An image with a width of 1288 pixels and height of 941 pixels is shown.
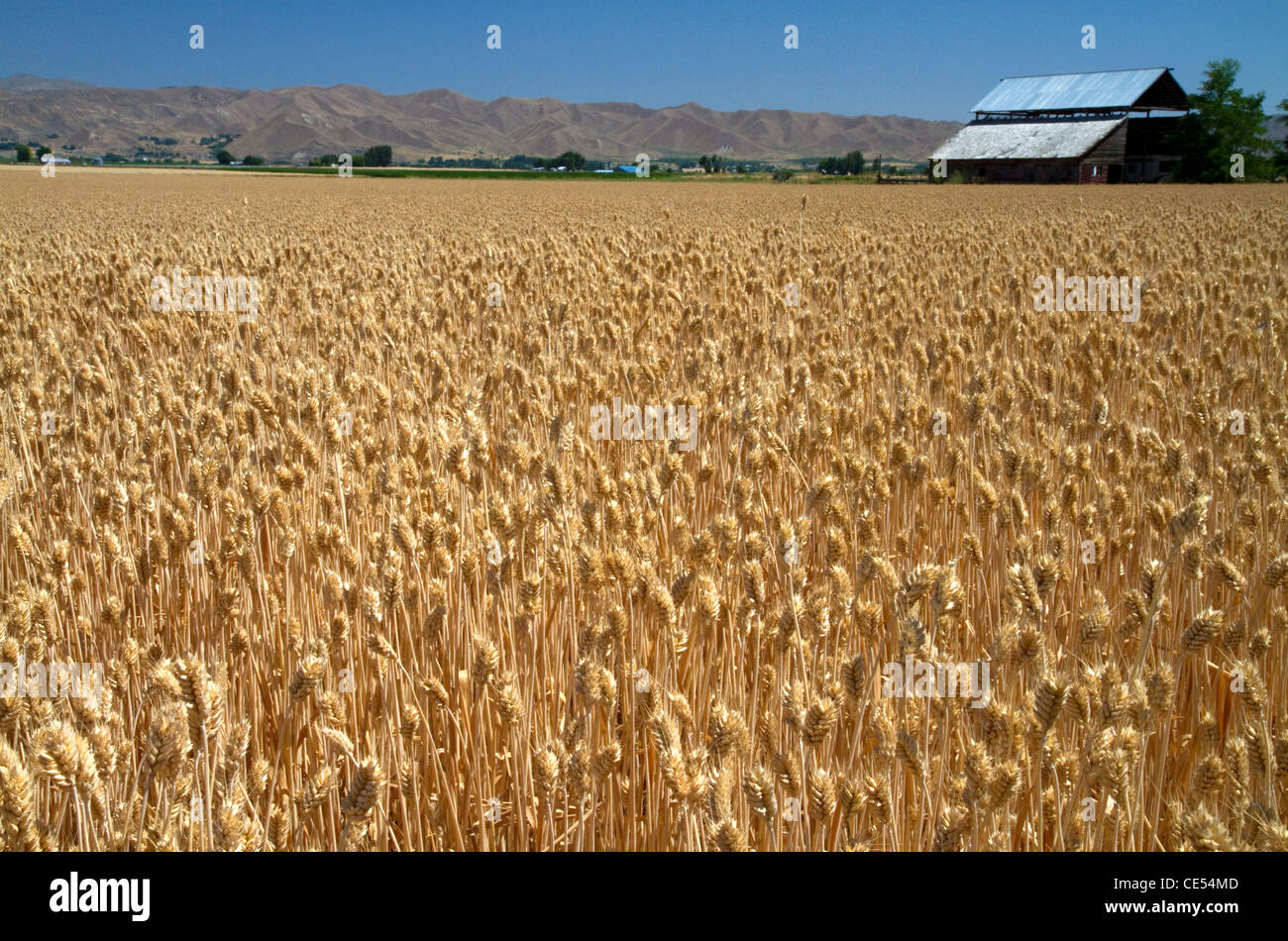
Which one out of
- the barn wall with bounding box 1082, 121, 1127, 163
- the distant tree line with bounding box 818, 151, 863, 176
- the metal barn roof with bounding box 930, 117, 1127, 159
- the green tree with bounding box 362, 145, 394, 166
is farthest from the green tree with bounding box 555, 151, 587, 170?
the barn wall with bounding box 1082, 121, 1127, 163

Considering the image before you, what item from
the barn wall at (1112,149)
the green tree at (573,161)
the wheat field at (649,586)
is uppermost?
the green tree at (573,161)

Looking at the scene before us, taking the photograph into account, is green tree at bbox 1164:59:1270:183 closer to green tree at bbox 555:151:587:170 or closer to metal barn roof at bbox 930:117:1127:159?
metal barn roof at bbox 930:117:1127:159

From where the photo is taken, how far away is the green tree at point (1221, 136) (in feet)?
164

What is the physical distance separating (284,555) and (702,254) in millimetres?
7834

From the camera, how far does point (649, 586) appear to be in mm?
1924

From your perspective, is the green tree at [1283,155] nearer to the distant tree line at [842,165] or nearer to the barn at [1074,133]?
the barn at [1074,133]

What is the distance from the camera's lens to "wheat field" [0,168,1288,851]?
1498 mm

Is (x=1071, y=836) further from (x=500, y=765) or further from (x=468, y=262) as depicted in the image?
(x=468, y=262)

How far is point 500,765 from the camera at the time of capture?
222 centimetres

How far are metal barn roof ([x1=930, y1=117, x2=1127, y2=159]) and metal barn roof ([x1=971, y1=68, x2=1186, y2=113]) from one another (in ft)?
8.78

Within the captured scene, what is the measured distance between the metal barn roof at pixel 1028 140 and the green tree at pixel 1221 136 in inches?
203

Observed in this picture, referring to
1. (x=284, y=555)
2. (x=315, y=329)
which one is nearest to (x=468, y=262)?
(x=315, y=329)

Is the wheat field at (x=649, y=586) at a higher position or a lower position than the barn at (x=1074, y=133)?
lower

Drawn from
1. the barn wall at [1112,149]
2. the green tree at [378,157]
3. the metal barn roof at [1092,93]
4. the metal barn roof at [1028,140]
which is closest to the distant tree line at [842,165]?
the metal barn roof at [1092,93]
